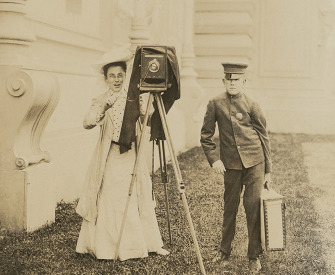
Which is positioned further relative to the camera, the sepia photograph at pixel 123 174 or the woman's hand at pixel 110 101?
the woman's hand at pixel 110 101

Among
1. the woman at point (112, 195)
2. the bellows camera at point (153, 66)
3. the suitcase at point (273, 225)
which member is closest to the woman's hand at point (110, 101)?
the woman at point (112, 195)

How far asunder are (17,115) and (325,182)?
453 centimetres

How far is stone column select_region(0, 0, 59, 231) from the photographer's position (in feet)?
15.9

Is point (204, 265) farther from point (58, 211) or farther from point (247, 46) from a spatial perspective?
point (247, 46)

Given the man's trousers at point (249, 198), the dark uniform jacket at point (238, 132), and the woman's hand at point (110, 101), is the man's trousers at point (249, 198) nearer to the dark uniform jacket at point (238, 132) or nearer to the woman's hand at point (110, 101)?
the dark uniform jacket at point (238, 132)

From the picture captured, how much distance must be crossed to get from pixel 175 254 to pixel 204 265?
27cm

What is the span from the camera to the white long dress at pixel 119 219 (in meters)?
4.39

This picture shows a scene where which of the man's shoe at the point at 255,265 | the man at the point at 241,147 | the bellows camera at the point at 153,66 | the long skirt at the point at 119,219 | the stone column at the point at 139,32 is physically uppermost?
the stone column at the point at 139,32

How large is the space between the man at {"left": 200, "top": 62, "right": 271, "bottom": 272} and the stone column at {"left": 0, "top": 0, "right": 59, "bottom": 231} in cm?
145

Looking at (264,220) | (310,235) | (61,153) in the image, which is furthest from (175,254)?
(61,153)

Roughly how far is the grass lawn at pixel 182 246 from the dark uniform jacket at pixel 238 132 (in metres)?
0.71

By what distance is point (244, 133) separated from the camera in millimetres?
4316

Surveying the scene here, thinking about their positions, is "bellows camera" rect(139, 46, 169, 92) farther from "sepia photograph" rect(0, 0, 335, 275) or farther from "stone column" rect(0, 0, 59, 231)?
"stone column" rect(0, 0, 59, 231)

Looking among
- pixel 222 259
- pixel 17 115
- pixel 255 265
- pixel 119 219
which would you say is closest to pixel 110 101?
pixel 119 219
